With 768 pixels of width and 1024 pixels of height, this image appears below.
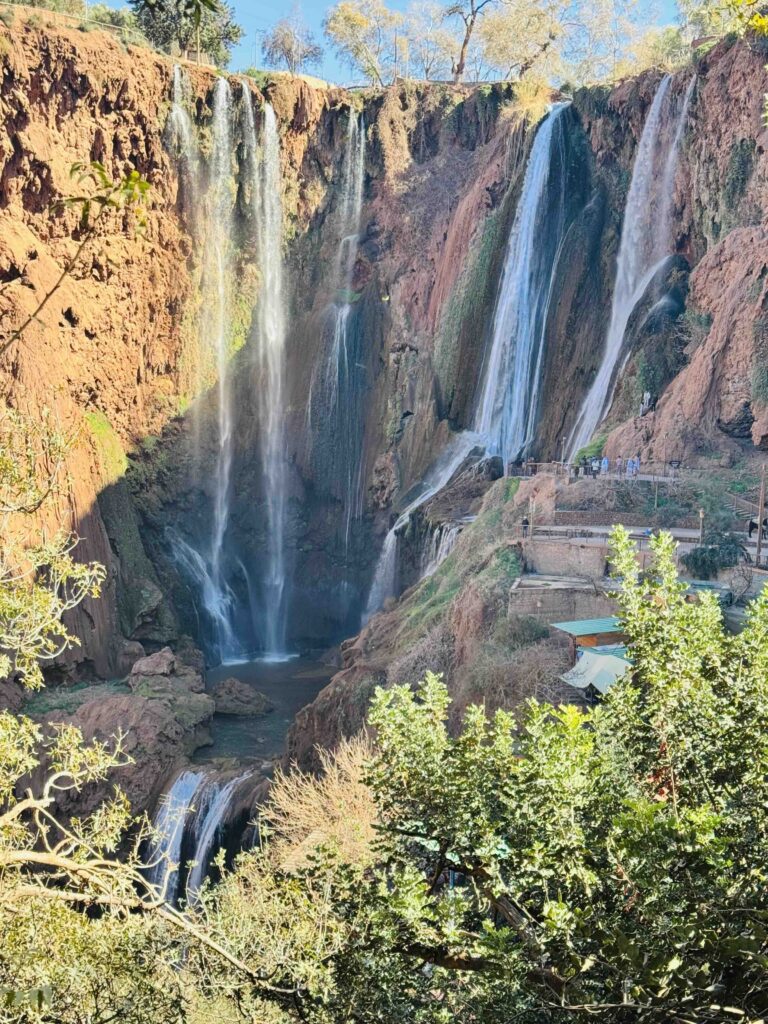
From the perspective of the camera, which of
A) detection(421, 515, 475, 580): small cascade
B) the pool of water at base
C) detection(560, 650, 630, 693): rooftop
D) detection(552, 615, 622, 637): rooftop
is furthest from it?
detection(421, 515, 475, 580): small cascade

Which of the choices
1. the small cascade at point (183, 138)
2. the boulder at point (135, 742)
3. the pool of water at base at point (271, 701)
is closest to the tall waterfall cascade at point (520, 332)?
the pool of water at base at point (271, 701)

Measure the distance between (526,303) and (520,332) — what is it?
1018 mm

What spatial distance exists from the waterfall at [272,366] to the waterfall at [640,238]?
43.6 feet

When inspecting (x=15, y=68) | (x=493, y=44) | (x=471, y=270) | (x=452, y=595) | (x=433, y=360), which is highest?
(x=493, y=44)

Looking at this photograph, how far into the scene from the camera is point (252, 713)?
27.9 metres

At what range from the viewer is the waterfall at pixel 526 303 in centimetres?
3247

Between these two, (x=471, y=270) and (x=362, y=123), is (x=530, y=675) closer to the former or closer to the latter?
(x=471, y=270)

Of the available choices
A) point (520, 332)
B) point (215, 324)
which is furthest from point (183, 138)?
point (520, 332)

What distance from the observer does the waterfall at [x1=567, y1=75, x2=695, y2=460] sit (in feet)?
97.1

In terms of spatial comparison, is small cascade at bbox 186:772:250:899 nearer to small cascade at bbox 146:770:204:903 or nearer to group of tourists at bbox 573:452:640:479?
small cascade at bbox 146:770:204:903

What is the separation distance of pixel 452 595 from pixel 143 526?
1634cm

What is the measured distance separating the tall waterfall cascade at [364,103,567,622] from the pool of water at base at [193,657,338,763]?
3551 millimetres

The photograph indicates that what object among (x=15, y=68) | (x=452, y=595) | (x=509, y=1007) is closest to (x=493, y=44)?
(x=15, y=68)

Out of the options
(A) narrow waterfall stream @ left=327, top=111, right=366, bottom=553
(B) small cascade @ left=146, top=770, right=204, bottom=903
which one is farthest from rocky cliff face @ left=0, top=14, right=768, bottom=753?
(B) small cascade @ left=146, top=770, right=204, bottom=903
